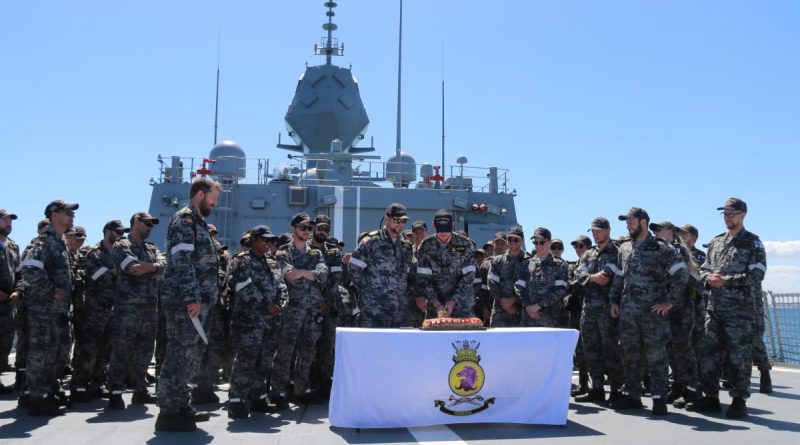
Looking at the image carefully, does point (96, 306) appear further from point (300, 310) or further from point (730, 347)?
point (730, 347)

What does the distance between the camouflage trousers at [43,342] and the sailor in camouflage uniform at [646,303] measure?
503 centimetres

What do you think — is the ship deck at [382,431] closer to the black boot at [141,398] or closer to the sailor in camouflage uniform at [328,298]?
the black boot at [141,398]

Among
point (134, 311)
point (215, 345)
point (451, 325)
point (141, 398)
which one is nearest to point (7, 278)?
point (134, 311)

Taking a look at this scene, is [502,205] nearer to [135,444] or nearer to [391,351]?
[391,351]

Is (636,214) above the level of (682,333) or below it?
above

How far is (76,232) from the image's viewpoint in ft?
24.1

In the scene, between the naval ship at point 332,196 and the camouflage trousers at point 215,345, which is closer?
the camouflage trousers at point 215,345

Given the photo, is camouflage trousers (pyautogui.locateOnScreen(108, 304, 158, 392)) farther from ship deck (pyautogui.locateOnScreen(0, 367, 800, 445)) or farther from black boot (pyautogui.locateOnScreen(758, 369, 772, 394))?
black boot (pyautogui.locateOnScreen(758, 369, 772, 394))

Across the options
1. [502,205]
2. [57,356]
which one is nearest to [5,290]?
[57,356]

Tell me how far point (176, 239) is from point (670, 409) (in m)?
4.58

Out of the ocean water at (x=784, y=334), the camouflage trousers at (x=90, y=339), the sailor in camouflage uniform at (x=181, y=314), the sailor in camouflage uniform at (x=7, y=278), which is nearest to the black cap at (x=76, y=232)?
the sailor in camouflage uniform at (x=7, y=278)

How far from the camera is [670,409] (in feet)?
19.2

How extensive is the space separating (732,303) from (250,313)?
4.26 m

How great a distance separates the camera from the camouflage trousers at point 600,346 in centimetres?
621
